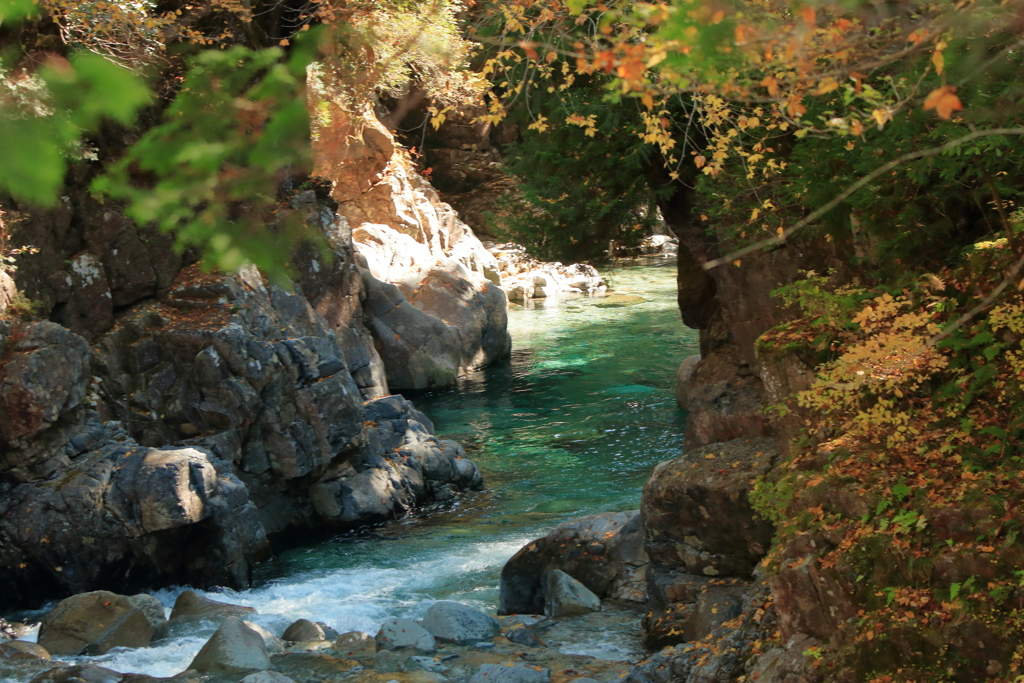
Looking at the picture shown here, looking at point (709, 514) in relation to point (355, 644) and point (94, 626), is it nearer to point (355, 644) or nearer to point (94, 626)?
point (355, 644)

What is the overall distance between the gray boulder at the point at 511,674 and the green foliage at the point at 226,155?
4.96 metres

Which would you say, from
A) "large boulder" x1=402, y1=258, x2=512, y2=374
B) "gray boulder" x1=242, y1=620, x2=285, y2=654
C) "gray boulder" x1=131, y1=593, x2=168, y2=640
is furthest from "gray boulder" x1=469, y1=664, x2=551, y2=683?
"large boulder" x1=402, y1=258, x2=512, y2=374

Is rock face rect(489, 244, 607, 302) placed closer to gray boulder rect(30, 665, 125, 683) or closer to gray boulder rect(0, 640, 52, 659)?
gray boulder rect(0, 640, 52, 659)

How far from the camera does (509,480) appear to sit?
1555 cm

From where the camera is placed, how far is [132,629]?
9281mm

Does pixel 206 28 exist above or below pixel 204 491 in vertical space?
above

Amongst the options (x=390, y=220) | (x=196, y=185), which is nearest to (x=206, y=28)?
(x=196, y=185)

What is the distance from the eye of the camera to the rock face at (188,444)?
10719 mm

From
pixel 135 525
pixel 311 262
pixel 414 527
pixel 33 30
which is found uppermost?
pixel 33 30

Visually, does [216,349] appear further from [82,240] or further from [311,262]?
[311,262]

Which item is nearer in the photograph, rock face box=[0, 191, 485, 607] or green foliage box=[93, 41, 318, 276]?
green foliage box=[93, 41, 318, 276]

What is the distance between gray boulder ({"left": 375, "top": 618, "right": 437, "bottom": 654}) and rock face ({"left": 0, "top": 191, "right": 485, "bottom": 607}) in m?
3.29

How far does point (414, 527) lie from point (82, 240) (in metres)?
6.42

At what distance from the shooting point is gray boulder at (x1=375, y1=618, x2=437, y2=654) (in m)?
8.85
